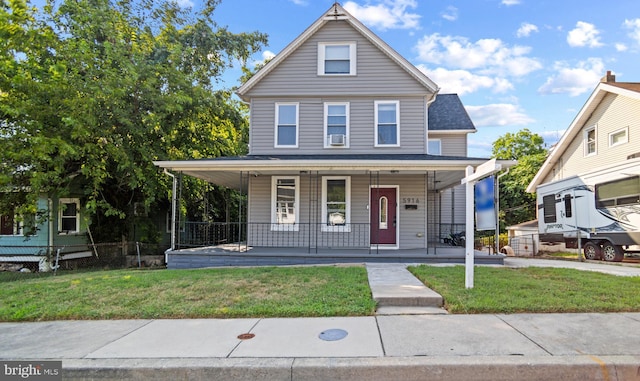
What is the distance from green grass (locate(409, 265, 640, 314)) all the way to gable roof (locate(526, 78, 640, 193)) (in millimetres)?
11138

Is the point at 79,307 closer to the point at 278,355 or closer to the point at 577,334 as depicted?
the point at 278,355

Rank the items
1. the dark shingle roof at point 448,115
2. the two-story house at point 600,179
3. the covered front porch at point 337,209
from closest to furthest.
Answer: the two-story house at point 600,179
the covered front porch at point 337,209
the dark shingle roof at point 448,115

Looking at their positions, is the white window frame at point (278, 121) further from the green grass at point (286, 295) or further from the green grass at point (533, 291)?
the green grass at point (533, 291)

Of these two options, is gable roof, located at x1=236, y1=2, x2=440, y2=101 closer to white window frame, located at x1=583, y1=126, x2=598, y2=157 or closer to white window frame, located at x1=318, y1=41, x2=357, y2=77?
white window frame, located at x1=318, y1=41, x2=357, y2=77

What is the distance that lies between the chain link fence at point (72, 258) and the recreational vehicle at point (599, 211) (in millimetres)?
15611

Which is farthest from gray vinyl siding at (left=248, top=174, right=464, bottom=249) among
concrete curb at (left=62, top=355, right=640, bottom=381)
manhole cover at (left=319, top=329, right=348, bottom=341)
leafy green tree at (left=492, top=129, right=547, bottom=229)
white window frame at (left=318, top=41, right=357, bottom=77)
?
leafy green tree at (left=492, top=129, right=547, bottom=229)

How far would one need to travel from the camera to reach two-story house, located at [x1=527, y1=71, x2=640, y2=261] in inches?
462

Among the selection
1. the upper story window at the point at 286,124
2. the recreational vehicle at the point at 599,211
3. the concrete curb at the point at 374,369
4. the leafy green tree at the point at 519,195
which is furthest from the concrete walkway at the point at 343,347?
the leafy green tree at the point at 519,195

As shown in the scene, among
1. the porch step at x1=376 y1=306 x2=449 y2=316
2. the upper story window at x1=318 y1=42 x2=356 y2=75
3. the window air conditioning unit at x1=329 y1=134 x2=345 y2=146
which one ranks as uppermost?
the upper story window at x1=318 y1=42 x2=356 y2=75

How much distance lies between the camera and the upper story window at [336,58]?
1323cm

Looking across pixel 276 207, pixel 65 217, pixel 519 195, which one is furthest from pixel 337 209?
pixel 519 195

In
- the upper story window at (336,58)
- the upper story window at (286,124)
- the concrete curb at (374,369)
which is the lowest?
the concrete curb at (374,369)

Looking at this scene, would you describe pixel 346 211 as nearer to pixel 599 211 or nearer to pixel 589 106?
pixel 599 211

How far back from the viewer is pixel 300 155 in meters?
12.8
